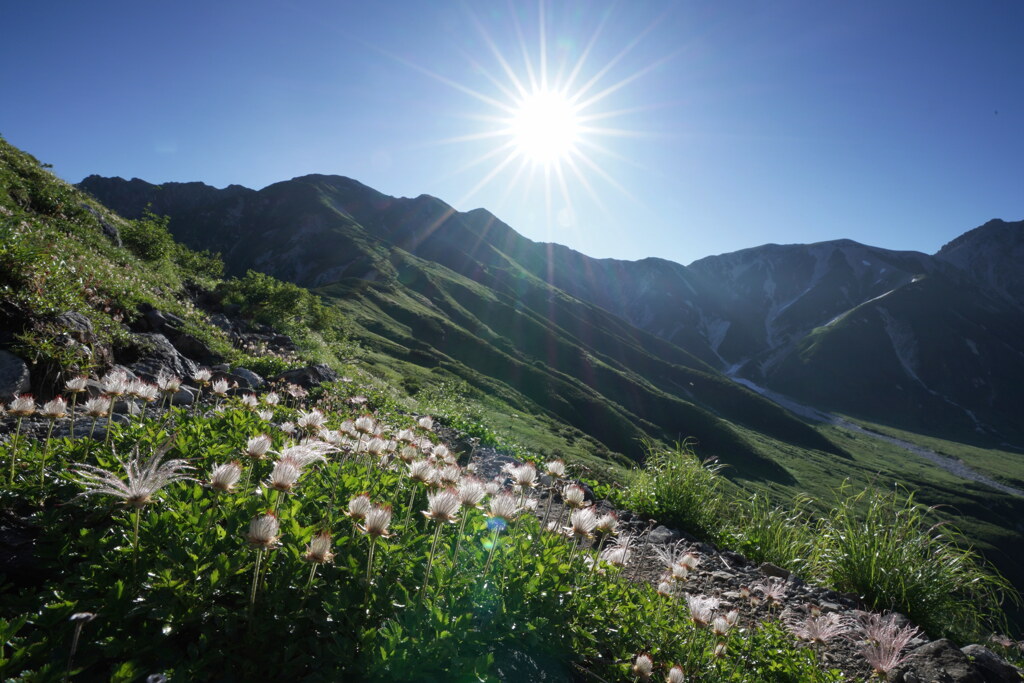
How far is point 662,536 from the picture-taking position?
7.32 meters

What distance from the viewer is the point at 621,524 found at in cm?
729

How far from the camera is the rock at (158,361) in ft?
26.8

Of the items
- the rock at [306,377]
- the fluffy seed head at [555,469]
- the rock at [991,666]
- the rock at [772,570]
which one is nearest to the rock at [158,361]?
the rock at [306,377]

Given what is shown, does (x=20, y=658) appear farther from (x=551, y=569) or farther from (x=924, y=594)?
(x=924, y=594)

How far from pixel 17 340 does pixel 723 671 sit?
9281 mm

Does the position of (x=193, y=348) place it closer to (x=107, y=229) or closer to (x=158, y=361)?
(x=158, y=361)

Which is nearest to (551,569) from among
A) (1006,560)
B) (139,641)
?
(139,641)

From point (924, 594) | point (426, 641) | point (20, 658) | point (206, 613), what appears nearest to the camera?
point (20, 658)

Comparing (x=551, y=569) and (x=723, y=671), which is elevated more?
(x=551, y=569)

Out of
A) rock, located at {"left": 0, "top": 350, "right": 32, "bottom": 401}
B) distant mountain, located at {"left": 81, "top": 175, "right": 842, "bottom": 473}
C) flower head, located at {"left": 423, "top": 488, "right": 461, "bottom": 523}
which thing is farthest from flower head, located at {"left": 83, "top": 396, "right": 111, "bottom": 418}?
distant mountain, located at {"left": 81, "top": 175, "right": 842, "bottom": 473}

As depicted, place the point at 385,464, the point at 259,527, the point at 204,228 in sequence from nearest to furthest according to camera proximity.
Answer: the point at 259,527 < the point at 385,464 < the point at 204,228

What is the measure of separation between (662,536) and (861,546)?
105 inches

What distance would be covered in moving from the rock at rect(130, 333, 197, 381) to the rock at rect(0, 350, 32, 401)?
177 centimetres

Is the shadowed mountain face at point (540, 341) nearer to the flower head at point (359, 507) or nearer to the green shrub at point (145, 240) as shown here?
the green shrub at point (145, 240)
